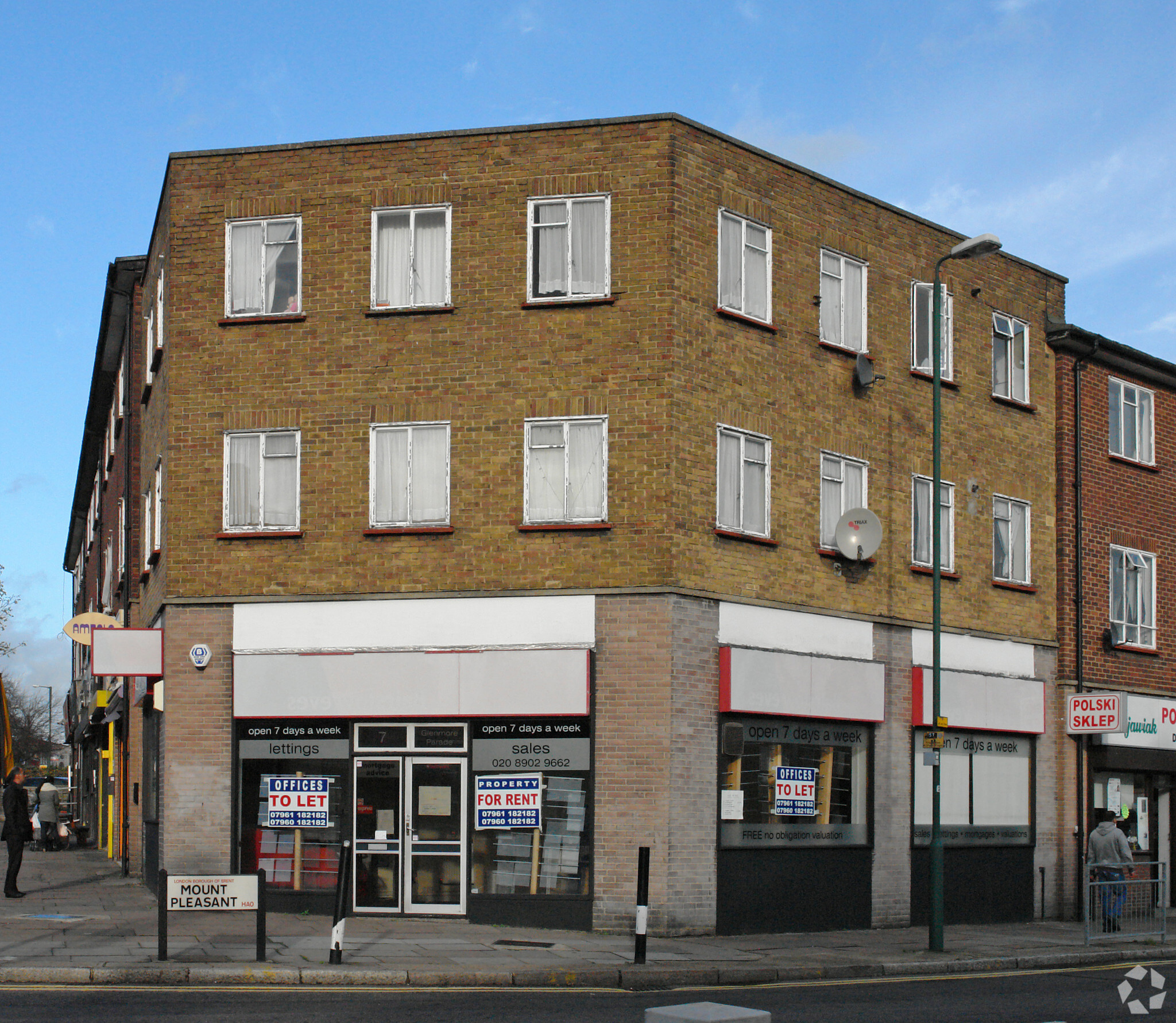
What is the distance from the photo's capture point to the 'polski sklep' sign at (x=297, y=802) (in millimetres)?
19625

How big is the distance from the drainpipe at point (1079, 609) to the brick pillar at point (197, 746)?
14.2 metres

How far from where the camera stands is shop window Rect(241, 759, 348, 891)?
1956 centimetres

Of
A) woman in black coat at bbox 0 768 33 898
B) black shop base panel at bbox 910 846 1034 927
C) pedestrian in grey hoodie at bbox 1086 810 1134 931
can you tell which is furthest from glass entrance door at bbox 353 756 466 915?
pedestrian in grey hoodie at bbox 1086 810 1134 931

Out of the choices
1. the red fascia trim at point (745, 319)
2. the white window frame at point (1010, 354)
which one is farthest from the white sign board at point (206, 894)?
the white window frame at point (1010, 354)

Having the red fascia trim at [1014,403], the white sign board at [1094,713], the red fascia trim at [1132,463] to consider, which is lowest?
the white sign board at [1094,713]

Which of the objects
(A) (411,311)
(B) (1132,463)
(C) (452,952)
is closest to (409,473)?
(A) (411,311)

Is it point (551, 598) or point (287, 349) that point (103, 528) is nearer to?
point (287, 349)

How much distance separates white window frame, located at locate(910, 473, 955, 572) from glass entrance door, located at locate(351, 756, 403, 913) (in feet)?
29.3

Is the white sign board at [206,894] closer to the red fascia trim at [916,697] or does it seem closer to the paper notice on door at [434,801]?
the paper notice on door at [434,801]

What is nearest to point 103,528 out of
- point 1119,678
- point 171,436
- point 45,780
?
point 45,780

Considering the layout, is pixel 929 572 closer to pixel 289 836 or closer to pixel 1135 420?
pixel 1135 420

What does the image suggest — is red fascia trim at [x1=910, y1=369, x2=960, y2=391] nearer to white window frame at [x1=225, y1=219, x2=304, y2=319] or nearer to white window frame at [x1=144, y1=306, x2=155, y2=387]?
white window frame at [x1=225, y1=219, x2=304, y2=319]

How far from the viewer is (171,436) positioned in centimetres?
2058

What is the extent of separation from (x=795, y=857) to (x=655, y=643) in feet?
12.9
